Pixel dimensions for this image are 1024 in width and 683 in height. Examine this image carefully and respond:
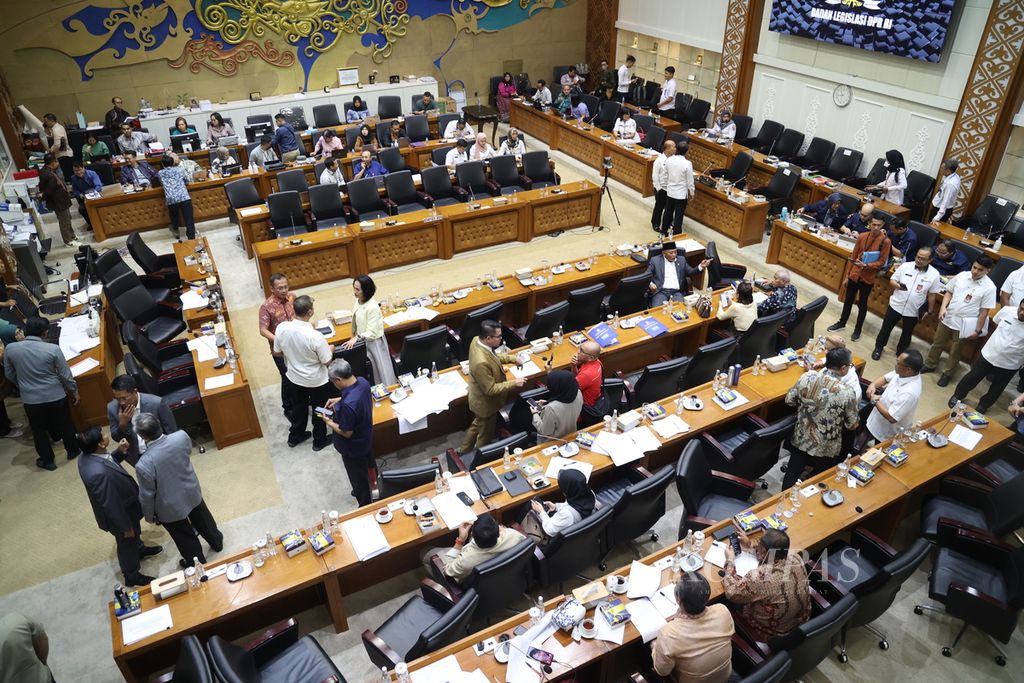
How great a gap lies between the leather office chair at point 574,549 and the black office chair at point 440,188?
7.93m

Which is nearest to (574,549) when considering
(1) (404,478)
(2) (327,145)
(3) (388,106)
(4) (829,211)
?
(1) (404,478)

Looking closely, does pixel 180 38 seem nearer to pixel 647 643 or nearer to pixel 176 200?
pixel 176 200

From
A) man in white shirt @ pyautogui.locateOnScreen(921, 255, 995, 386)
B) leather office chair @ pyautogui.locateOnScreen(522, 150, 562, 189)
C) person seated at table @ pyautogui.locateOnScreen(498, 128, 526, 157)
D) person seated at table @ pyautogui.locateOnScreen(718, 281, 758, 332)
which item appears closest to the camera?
person seated at table @ pyautogui.locateOnScreen(718, 281, 758, 332)

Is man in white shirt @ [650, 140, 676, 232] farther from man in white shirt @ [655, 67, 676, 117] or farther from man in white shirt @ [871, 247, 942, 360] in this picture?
man in white shirt @ [655, 67, 676, 117]

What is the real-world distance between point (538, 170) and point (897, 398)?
838 cm

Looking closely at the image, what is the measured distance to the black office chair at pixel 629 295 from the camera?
8.46 meters

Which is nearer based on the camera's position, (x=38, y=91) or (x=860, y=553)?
(x=860, y=553)

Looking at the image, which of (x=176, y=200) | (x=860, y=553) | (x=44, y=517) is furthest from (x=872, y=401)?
(x=176, y=200)

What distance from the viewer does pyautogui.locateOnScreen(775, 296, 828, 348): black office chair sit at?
26.0ft

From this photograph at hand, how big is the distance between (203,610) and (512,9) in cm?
1778

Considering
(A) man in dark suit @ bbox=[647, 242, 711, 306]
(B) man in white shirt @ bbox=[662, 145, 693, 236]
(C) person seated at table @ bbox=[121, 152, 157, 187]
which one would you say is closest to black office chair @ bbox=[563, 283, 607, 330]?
(A) man in dark suit @ bbox=[647, 242, 711, 306]

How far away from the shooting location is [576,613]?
178 inches

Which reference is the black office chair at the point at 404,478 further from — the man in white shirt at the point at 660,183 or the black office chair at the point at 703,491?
the man in white shirt at the point at 660,183

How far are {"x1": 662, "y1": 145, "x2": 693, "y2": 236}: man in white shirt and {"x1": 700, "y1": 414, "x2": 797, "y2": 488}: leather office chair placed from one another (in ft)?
19.0
